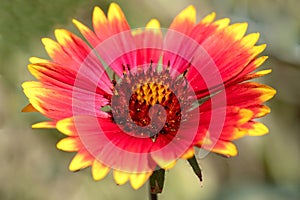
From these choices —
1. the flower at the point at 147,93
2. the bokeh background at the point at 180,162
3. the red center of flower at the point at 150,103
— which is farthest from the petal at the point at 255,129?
the bokeh background at the point at 180,162

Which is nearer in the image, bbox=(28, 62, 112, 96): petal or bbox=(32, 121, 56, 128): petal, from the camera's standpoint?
bbox=(32, 121, 56, 128): petal

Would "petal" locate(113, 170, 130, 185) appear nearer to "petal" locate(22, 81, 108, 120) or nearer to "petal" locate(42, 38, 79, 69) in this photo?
"petal" locate(22, 81, 108, 120)

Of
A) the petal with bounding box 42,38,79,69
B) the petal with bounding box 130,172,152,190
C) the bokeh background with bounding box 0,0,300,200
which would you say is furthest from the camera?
the bokeh background with bounding box 0,0,300,200

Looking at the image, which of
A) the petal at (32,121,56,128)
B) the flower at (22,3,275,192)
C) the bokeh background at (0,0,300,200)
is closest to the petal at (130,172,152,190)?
the flower at (22,3,275,192)

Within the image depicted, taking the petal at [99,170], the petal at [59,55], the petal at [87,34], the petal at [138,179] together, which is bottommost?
the petal at [138,179]

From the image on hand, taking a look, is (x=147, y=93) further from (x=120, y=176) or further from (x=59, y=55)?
(x=120, y=176)

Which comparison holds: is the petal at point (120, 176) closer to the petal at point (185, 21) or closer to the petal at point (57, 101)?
the petal at point (57, 101)

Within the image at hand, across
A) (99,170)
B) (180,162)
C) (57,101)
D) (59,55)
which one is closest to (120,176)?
(99,170)
